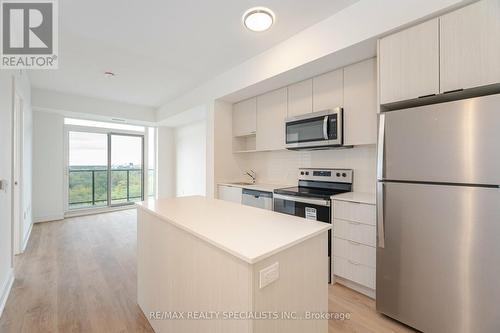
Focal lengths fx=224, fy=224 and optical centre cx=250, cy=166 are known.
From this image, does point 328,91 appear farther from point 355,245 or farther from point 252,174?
point 252,174

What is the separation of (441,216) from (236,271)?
1441 millimetres

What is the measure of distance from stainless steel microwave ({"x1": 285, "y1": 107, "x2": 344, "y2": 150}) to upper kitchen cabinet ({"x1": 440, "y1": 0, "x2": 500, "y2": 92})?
1.00m

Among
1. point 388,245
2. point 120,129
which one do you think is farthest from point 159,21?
point 120,129

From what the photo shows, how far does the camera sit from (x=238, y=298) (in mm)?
958

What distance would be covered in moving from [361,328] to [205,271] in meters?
1.41

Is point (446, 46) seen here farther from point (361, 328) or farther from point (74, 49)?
point (74, 49)

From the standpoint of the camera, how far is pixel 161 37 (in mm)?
2465

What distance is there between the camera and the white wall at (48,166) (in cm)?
450

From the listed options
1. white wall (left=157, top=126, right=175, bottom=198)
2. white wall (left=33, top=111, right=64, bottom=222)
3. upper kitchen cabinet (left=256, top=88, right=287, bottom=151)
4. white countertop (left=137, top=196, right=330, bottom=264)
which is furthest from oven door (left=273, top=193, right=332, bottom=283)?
white wall (left=33, top=111, right=64, bottom=222)

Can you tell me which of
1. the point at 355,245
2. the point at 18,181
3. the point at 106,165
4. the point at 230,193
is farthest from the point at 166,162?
the point at 355,245

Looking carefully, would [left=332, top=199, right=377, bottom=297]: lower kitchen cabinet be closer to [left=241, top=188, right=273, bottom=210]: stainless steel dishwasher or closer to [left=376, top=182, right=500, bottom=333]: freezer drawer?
[left=376, top=182, right=500, bottom=333]: freezer drawer

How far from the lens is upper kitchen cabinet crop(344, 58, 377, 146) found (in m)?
2.27

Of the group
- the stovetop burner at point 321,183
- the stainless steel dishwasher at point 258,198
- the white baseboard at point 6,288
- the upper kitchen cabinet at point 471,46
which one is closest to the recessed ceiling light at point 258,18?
the upper kitchen cabinet at point 471,46

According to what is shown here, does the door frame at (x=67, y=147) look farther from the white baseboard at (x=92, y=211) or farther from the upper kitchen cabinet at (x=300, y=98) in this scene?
the upper kitchen cabinet at (x=300, y=98)
